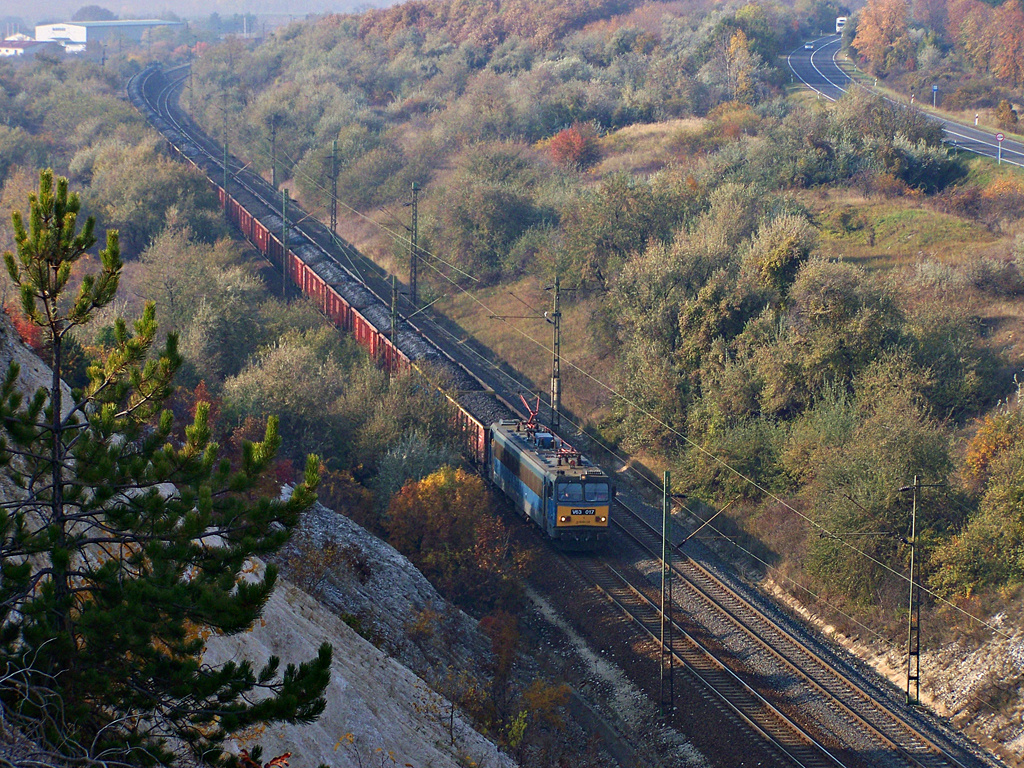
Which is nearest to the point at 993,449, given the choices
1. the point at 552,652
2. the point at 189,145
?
the point at 552,652

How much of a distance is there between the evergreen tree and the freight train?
1713 cm

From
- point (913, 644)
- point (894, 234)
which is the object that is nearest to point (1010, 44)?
point (894, 234)

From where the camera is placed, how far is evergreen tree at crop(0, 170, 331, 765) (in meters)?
8.77

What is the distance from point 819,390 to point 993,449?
23.9 feet

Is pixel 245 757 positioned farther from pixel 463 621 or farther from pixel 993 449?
pixel 993 449

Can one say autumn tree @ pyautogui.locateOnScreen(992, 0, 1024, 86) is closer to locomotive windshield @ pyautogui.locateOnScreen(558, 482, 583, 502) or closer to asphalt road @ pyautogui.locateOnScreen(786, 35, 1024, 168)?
asphalt road @ pyautogui.locateOnScreen(786, 35, 1024, 168)

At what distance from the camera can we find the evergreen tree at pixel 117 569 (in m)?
8.77

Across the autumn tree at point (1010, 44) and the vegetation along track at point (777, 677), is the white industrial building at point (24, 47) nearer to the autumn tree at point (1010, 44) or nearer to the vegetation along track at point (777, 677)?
the autumn tree at point (1010, 44)

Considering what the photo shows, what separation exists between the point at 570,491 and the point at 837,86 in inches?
2445

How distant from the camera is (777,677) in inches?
875

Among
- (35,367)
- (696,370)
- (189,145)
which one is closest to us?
(35,367)

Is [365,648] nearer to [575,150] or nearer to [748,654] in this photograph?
[748,654]

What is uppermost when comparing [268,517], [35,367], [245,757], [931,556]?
[268,517]

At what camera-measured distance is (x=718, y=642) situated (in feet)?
78.1
